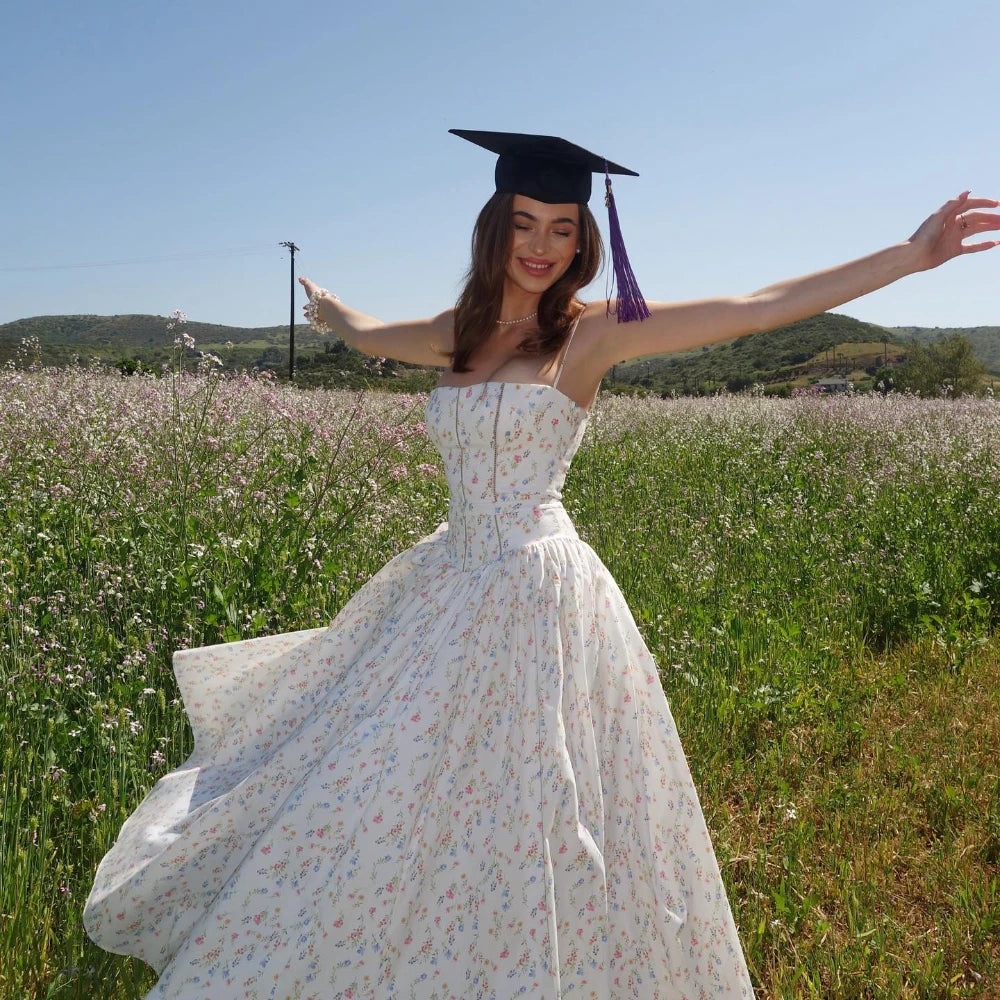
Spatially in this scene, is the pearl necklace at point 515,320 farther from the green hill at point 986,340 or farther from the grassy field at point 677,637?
the green hill at point 986,340

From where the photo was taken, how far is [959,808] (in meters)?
3.36

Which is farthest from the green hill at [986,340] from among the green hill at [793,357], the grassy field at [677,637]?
the grassy field at [677,637]

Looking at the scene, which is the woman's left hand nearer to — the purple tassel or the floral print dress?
the purple tassel

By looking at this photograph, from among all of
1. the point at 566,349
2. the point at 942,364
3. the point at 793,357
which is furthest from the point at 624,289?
the point at 793,357

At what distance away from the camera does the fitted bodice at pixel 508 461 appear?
97.4 inches

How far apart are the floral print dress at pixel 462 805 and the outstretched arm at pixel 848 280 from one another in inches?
19.6

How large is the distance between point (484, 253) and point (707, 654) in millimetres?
2321

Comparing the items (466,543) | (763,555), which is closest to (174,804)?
(466,543)

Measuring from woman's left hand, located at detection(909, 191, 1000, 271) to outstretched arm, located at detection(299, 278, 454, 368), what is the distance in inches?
62.9

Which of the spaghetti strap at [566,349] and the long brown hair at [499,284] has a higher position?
the long brown hair at [499,284]

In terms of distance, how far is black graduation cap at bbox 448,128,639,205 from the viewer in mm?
2719

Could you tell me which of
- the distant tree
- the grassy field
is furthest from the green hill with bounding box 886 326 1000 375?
the grassy field

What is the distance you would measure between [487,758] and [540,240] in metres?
1.62

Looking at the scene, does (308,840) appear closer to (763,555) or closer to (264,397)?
(763,555)
